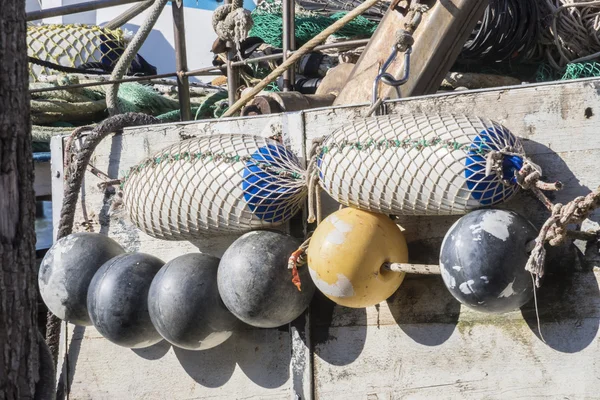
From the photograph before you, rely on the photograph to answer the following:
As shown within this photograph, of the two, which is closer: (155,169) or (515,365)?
(515,365)

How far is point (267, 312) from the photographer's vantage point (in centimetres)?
325

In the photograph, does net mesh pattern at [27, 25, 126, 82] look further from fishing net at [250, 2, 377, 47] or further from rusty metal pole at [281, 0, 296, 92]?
rusty metal pole at [281, 0, 296, 92]

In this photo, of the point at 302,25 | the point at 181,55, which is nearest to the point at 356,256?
the point at 181,55

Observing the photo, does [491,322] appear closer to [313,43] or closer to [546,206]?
[546,206]

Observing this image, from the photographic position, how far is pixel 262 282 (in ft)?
10.5

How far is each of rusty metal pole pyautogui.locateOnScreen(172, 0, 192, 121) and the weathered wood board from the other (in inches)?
43.5

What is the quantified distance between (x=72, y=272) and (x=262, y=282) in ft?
3.17

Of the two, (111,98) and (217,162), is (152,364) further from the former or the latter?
(111,98)

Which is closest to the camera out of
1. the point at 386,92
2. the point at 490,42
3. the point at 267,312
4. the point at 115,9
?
the point at 267,312

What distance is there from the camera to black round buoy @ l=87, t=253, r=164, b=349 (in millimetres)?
3514

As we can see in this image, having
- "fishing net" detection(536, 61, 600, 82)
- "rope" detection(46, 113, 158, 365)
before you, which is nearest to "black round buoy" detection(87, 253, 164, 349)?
"rope" detection(46, 113, 158, 365)

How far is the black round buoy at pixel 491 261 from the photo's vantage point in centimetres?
276

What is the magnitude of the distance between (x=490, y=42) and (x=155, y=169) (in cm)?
247

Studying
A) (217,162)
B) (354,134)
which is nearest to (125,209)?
(217,162)
